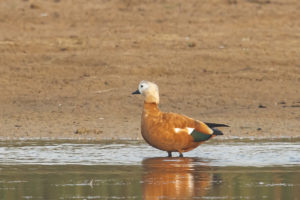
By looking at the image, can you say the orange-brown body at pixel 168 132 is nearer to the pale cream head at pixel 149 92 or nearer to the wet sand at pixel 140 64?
the pale cream head at pixel 149 92

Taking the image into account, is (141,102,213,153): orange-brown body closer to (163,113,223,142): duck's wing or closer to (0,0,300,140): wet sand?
(163,113,223,142): duck's wing

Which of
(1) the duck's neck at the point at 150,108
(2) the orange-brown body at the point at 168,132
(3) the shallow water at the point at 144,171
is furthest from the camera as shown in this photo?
(1) the duck's neck at the point at 150,108

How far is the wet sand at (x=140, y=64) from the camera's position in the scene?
15.0 meters

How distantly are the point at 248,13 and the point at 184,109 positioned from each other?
723 cm

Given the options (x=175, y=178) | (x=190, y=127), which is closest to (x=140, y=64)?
(x=190, y=127)

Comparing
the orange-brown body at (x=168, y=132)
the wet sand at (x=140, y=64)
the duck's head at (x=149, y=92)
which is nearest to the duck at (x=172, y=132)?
the orange-brown body at (x=168, y=132)

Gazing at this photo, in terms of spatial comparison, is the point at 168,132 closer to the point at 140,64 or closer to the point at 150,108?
the point at 150,108

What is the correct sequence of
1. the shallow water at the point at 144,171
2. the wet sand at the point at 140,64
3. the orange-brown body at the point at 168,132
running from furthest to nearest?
the wet sand at the point at 140,64, the orange-brown body at the point at 168,132, the shallow water at the point at 144,171

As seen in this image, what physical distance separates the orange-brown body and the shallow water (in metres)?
0.17

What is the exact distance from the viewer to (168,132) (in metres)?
10.5

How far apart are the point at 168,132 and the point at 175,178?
6.14 ft

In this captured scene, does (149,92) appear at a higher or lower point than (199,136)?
higher

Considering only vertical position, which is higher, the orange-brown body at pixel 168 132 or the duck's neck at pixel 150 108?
the duck's neck at pixel 150 108

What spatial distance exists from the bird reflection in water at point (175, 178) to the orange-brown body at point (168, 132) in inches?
7.4
